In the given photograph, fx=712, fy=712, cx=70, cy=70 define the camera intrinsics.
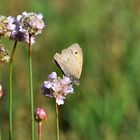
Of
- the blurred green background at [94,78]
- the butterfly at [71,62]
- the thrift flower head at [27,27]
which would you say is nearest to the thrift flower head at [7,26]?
the thrift flower head at [27,27]

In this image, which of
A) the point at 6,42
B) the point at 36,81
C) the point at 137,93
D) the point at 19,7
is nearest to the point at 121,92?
the point at 137,93

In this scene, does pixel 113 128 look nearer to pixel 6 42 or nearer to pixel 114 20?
pixel 114 20

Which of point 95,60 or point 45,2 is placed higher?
point 45,2

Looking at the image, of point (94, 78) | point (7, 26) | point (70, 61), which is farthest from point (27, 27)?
point (94, 78)

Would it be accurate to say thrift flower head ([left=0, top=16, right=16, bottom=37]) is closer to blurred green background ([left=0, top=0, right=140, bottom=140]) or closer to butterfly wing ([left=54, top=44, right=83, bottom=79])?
butterfly wing ([left=54, top=44, right=83, bottom=79])

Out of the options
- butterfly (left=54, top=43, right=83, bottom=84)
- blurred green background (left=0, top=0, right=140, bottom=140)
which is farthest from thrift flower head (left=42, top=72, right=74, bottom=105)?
blurred green background (left=0, top=0, right=140, bottom=140)

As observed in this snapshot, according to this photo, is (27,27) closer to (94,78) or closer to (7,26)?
(7,26)
